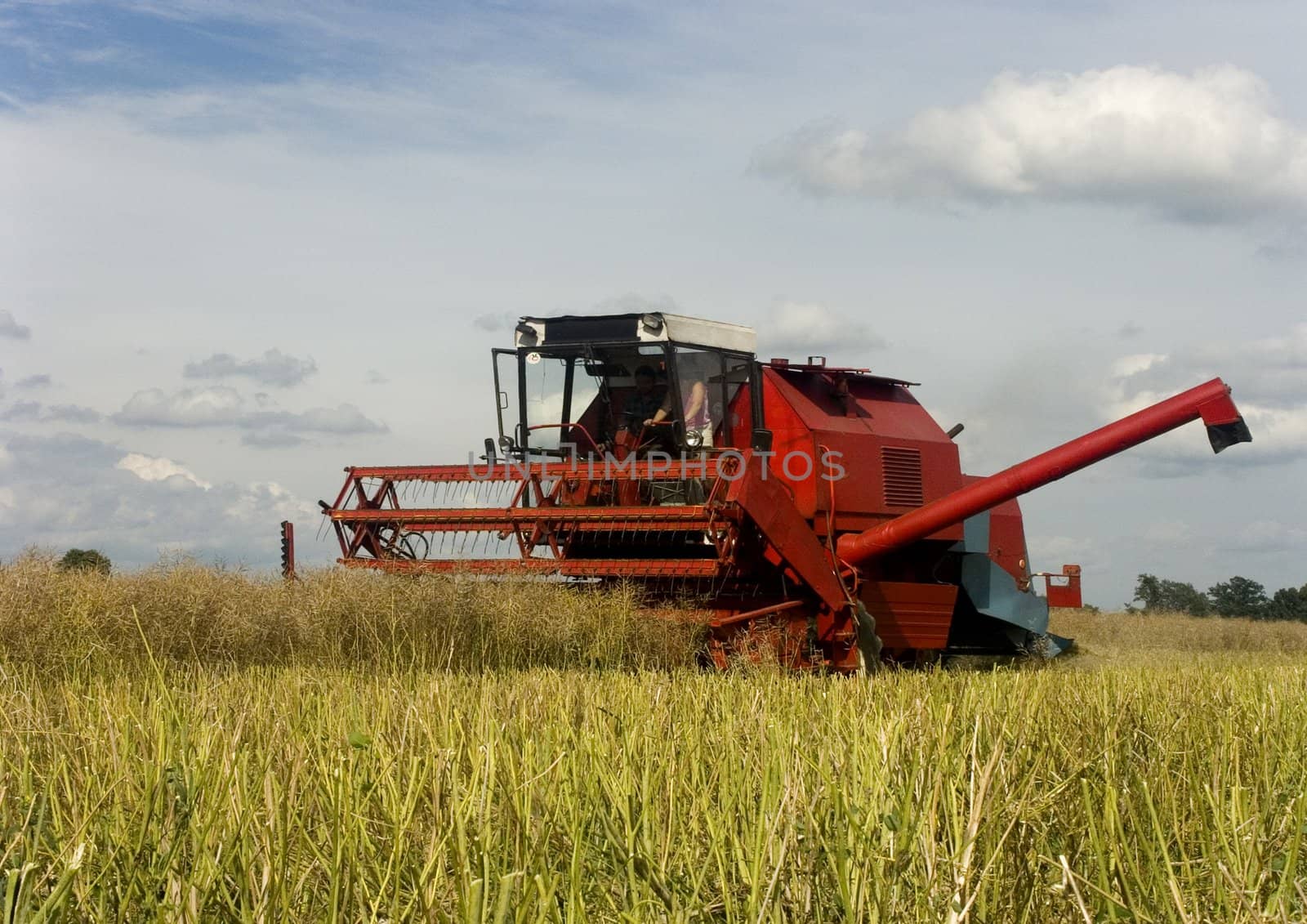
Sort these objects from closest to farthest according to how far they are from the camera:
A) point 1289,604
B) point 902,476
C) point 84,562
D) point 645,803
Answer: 1. point 645,803
2. point 84,562
3. point 902,476
4. point 1289,604

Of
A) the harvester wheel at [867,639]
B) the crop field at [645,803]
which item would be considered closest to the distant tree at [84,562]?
the crop field at [645,803]

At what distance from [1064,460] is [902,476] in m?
1.48

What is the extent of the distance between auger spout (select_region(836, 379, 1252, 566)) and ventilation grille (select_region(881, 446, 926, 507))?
31.0 inches

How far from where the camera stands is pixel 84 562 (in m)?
7.55

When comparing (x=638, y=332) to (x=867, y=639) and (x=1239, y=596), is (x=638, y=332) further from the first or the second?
(x=1239, y=596)

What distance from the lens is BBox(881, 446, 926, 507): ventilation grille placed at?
980 centimetres

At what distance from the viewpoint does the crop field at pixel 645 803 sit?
2289 millimetres

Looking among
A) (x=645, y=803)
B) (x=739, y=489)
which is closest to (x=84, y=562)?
(x=739, y=489)

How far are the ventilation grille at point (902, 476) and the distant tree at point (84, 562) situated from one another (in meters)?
5.27

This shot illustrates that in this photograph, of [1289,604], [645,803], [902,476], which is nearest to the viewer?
[645,803]

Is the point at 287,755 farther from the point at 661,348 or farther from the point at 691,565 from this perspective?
the point at 661,348

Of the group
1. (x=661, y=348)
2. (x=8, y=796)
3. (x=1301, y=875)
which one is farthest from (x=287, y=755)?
(x=661, y=348)

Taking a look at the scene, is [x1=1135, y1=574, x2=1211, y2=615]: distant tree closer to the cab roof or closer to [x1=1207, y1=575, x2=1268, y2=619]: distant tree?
[x1=1207, y1=575, x2=1268, y2=619]: distant tree

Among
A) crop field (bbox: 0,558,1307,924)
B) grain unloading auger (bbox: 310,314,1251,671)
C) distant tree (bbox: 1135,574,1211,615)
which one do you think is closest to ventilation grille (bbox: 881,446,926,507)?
grain unloading auger (bbox: 310,314,1251,671)
